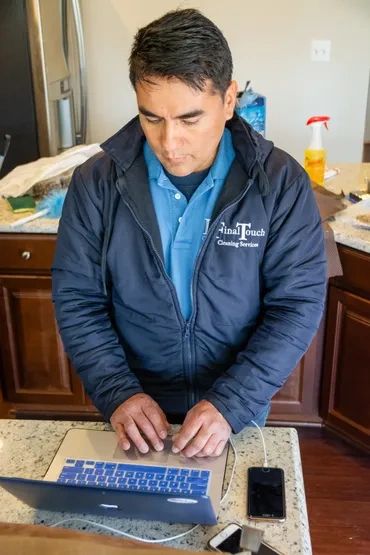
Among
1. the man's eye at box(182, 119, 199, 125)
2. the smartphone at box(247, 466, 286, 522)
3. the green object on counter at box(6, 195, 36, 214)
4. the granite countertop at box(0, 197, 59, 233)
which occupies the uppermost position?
the man's eye at box(182, 119, 199, 125)

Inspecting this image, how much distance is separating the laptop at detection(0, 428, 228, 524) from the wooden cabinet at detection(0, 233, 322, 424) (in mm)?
1185

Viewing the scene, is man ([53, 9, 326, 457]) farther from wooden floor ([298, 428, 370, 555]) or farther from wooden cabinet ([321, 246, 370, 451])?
wooden floor ([298, 428, 370, 555])

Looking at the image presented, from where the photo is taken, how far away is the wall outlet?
351cm

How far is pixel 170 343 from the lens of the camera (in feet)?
4.09

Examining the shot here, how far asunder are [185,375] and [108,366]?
17 cm

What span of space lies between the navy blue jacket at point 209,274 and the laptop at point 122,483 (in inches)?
5.9

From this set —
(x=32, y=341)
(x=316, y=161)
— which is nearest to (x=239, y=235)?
(x=316, y=161)

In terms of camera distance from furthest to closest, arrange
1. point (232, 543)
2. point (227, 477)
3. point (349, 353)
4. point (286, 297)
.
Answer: point (349, 353) < point (286, 297) < point (227, 477) < point (232, 543)

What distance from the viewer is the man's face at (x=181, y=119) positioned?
103cm

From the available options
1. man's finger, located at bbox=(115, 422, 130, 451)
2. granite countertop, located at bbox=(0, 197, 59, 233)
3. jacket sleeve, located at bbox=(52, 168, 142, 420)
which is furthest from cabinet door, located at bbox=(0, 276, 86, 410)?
man's finger, located at bbox=(115, 422, 130, 451)

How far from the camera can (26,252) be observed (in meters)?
2.13

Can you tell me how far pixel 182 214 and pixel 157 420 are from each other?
15.6 inches

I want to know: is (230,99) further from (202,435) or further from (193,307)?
(202,435)

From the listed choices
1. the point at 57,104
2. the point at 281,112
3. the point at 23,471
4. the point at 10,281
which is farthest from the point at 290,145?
the point at 23,471
